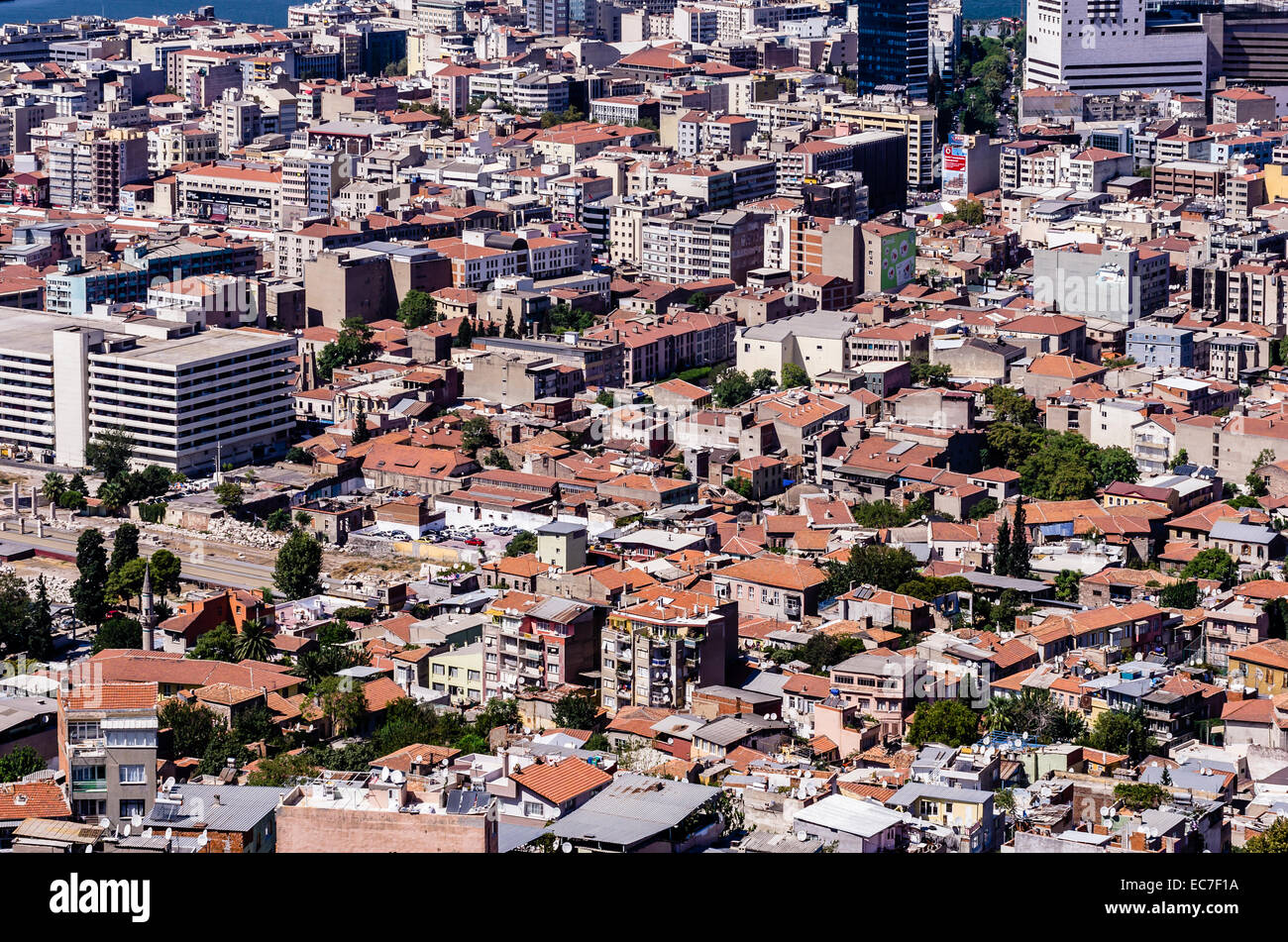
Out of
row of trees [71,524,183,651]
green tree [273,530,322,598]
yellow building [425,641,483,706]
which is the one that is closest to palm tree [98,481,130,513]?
row of trees [71,524,183,651]

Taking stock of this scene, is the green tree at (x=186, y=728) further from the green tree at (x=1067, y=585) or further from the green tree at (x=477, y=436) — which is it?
the green tree at (x=477, y=436)

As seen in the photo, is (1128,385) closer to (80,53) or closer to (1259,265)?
(1259,265)

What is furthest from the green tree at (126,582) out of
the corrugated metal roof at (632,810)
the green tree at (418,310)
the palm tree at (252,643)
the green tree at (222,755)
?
the green tree at (418,310)

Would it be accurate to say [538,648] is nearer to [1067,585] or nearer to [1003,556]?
[1003,556]

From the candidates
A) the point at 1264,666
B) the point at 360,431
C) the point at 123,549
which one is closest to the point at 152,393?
the point at 360,431

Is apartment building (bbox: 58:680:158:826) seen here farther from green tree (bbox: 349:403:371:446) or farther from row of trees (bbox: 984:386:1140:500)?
green tree (bbox: 349:403:371:446)
